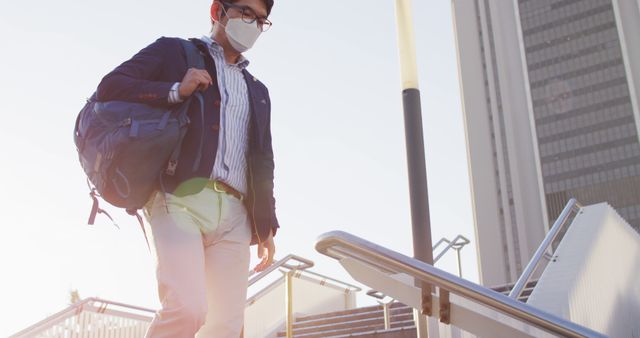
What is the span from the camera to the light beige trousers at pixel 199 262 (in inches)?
89.9

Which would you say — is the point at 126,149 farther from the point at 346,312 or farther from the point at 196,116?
the point at 346,312

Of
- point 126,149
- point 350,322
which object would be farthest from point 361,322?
point 126,149

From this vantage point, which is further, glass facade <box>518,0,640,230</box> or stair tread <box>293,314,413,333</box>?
glass facade <box>518,0,640,230</box>

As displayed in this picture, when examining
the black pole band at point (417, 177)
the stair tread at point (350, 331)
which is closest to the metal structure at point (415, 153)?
the black pole band at point (417, 177)

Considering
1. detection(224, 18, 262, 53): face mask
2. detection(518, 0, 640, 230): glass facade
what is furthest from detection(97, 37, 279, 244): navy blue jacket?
detection(518, 0, 640, 230): glass facade

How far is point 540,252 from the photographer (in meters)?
6.36

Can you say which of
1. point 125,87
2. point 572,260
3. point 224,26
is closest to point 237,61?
point 224,26

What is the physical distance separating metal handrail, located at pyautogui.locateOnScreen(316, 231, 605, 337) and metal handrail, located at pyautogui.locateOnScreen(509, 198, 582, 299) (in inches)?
117

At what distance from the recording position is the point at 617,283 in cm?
731

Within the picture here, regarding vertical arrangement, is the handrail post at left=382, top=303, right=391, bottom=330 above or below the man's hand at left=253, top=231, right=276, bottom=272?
below

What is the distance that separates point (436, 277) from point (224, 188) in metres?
0.81

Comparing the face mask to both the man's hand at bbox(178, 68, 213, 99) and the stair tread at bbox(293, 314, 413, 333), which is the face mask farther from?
the stair tread at bbox(293, 314, 413, 333)

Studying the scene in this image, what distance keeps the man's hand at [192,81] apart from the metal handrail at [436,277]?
0.68m

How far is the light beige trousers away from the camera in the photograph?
2283mm
